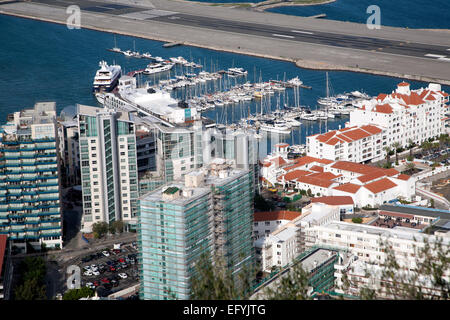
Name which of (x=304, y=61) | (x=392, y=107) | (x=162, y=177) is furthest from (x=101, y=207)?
(x=304, y=61)

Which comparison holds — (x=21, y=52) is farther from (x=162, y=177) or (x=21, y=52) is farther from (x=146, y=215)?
(x=146, y=215)

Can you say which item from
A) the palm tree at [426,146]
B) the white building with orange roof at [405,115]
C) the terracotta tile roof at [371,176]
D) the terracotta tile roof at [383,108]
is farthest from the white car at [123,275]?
the palm tree at [426,146]

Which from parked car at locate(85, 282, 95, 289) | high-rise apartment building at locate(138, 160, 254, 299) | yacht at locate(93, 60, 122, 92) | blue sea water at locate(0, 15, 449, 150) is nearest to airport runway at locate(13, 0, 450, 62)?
blue sea water at locate(0, 15, 449, 150)

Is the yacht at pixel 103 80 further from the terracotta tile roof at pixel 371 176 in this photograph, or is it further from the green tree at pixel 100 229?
the terracotta tile roof at pixel 371 176

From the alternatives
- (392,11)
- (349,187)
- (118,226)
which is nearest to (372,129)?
(349,187)

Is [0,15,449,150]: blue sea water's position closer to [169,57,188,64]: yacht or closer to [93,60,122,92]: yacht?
[93,60,122,92]: yacht
